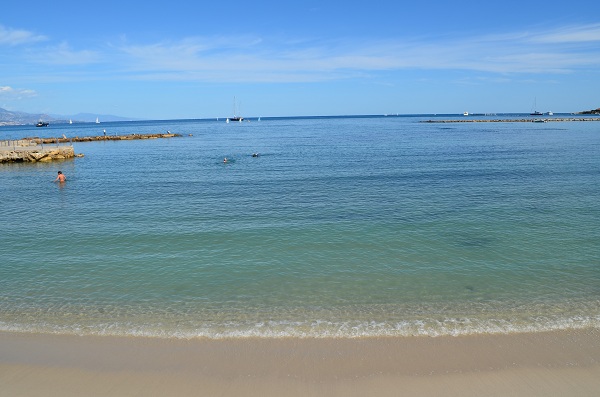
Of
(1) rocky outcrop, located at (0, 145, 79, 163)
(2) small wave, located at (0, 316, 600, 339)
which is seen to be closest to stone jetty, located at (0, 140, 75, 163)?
(1) rocky outcrop, located at (0, 145, 79, 163)

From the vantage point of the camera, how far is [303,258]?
1783cm

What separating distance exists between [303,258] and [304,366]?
7643 mm

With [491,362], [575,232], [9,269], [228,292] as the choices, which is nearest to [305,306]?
[228,292]

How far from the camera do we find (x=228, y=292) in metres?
14.6

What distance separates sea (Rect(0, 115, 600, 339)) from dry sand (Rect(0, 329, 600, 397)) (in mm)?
563

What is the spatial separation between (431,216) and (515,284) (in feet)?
31.3

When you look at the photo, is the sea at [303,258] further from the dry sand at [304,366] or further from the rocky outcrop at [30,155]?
the rocky outcrop at [30,155]

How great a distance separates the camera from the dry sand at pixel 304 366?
945 centimetres

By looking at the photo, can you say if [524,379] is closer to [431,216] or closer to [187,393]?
[187,393]

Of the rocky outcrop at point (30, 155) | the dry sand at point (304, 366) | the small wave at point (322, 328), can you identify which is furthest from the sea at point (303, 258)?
the rocky outcrop at point (30, 155)

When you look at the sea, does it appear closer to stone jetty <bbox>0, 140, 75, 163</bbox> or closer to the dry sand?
the dry sand

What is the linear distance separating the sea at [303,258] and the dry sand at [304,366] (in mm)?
563

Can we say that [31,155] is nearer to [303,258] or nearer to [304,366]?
[303,258]

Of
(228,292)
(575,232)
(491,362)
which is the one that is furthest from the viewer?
(575,232)
